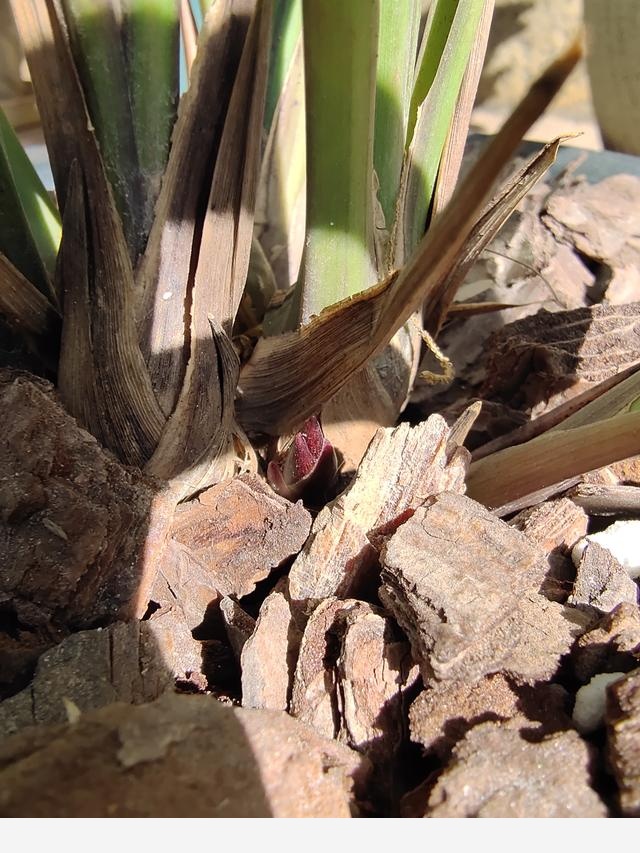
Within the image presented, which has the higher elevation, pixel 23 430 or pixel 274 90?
pixel 274 90

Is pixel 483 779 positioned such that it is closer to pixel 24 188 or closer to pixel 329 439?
pixel 329 439

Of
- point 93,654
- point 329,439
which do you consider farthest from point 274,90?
point 93,654

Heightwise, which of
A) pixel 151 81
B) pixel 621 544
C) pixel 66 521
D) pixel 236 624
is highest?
pixel 151 81

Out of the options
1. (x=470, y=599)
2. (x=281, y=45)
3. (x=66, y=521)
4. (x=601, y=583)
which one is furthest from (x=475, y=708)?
(x=281, y=45)

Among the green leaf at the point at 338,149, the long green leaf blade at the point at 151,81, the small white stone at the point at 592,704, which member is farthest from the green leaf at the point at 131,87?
the small white stone at the point at 592,704

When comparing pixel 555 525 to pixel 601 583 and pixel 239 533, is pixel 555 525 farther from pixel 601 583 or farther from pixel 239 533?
pixel 239 533

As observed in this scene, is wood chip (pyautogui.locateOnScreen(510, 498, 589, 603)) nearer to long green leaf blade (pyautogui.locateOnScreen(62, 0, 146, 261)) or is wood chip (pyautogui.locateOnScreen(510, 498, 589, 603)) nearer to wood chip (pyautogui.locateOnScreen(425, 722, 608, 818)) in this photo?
wood chip (pyautogui.locateOnScreen(425, 722, 608, 818))

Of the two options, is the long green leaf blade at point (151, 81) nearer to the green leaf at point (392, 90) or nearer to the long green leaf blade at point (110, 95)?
the long green leaf blade at point (110, 95)
